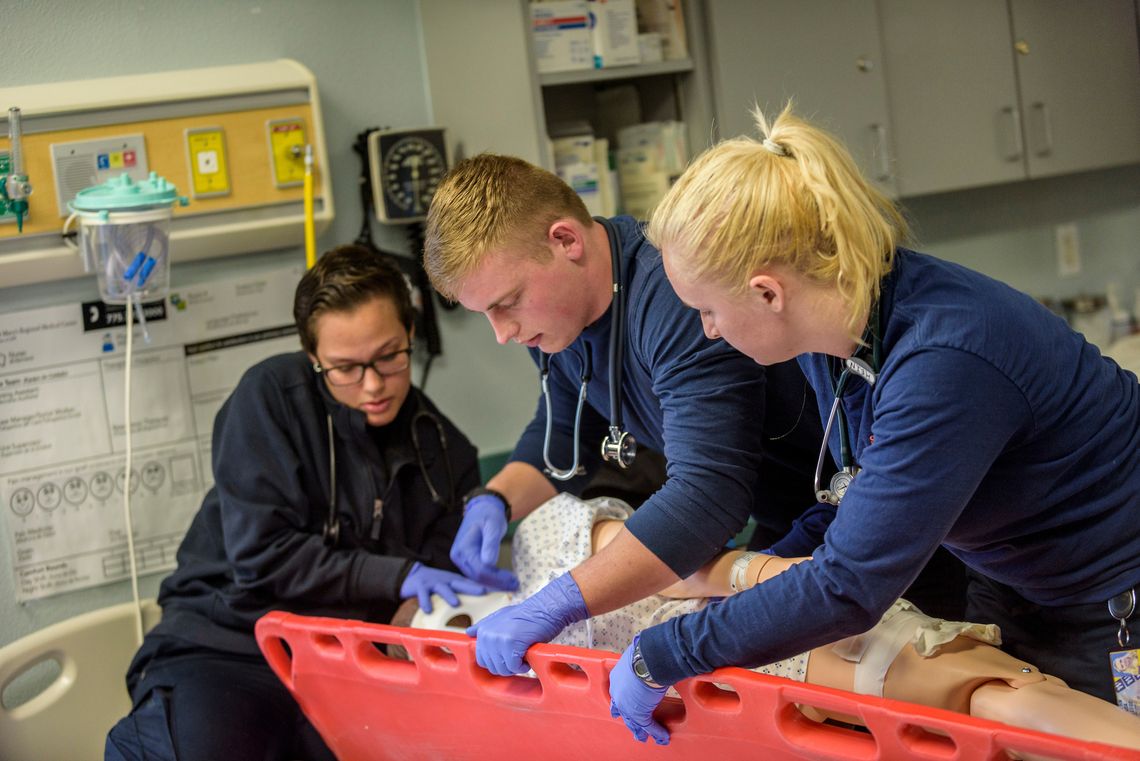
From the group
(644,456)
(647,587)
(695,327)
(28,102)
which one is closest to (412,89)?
(28,102)

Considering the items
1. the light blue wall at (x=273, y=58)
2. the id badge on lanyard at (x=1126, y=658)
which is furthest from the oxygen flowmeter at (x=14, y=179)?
the id badge on lanyard at (x=1126, y=658)

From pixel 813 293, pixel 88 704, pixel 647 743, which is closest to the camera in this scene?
pixel 813 293

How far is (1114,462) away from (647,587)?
536 millimetres

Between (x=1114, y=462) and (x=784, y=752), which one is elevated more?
(x=1114, y=462)

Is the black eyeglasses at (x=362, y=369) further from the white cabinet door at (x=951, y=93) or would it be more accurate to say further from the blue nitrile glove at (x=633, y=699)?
→ the white cabinet door at (x=951, y=93)

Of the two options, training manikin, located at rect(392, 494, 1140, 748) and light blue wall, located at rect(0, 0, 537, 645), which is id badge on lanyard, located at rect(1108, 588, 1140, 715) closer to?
training manikin, located at rect(392, 494, 1140, 748)

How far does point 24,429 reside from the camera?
229cm

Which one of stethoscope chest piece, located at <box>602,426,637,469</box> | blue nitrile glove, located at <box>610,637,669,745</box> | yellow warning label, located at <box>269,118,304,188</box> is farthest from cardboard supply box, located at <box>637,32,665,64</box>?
blue nitrile glove, located at <box>610,637,669,745</box>

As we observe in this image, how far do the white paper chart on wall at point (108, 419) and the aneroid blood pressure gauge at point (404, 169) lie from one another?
0.27 meters

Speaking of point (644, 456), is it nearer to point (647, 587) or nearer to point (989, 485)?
point (647, 587)

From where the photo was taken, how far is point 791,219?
1.10m

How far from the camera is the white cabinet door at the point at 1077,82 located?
3.18m

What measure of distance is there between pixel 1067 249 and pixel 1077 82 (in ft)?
2.05

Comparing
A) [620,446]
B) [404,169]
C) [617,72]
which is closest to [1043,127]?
[617,72]
